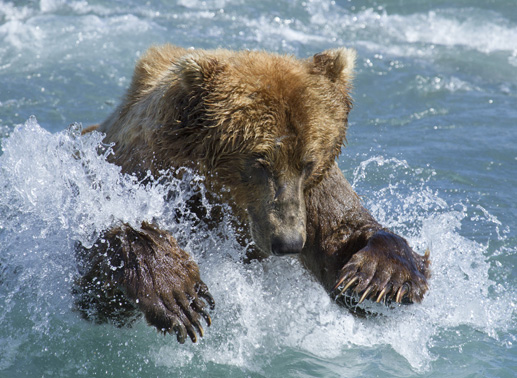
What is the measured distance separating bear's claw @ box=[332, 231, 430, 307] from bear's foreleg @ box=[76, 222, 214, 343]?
0.93 meters

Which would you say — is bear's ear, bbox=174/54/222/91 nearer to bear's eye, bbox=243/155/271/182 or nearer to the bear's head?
the bear's head

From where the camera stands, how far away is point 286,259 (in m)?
4.95

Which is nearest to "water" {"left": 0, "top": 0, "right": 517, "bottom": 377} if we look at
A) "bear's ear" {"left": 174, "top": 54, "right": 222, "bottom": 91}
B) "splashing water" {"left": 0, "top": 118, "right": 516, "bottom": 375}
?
"splashing water" {"left": 0, "top": 118, "right": 516, "bottom": 375}

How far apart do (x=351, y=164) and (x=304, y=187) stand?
328 cm

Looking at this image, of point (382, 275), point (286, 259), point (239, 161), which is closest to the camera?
point (239, 161)

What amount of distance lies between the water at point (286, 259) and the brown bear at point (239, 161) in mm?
244

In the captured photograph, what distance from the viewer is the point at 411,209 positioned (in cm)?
643

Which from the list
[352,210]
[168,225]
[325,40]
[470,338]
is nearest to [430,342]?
[470,338]

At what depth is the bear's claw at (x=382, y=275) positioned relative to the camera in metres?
4.22

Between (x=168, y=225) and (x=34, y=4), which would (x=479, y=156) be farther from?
(x=34, y=4)

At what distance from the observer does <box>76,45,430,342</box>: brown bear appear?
12.2ft

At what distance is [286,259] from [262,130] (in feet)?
4.80

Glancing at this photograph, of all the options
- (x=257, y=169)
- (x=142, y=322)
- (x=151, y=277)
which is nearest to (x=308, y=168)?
(x=257, y=169)

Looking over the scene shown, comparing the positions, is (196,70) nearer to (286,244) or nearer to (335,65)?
(335,65)
